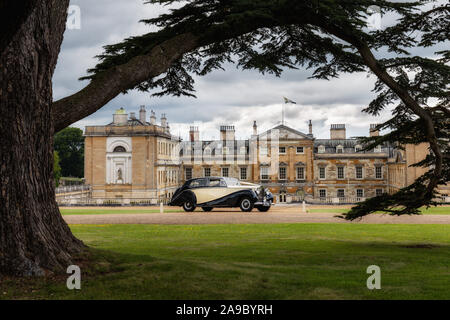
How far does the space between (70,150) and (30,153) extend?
74681 millimetres

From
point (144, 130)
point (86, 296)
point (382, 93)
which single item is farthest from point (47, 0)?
point (144, 130)

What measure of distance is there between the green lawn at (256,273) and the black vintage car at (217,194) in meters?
12.8

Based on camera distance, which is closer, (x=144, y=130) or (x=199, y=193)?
(x=199, y=193)

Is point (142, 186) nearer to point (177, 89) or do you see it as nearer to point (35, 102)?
point (177, 89)

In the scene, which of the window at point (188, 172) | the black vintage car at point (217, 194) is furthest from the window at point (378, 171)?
the black vintage car at point (217, 194)

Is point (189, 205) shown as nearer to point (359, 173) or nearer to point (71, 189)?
point (71, 189)

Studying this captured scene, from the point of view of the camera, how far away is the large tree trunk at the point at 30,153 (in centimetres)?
558

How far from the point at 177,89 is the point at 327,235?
645cm

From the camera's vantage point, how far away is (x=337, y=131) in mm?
63156

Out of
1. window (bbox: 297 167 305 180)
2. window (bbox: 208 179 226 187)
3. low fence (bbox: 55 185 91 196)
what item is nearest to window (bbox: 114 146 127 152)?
low fence (bbox: 55 185 91 196)

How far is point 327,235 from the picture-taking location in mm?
13141

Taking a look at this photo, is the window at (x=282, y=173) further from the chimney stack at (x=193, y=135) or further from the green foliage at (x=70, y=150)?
the green foliage at (x=70, y=150)

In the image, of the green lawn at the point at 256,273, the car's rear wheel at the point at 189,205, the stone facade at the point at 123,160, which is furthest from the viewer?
the stone facade at the point at 123,160
